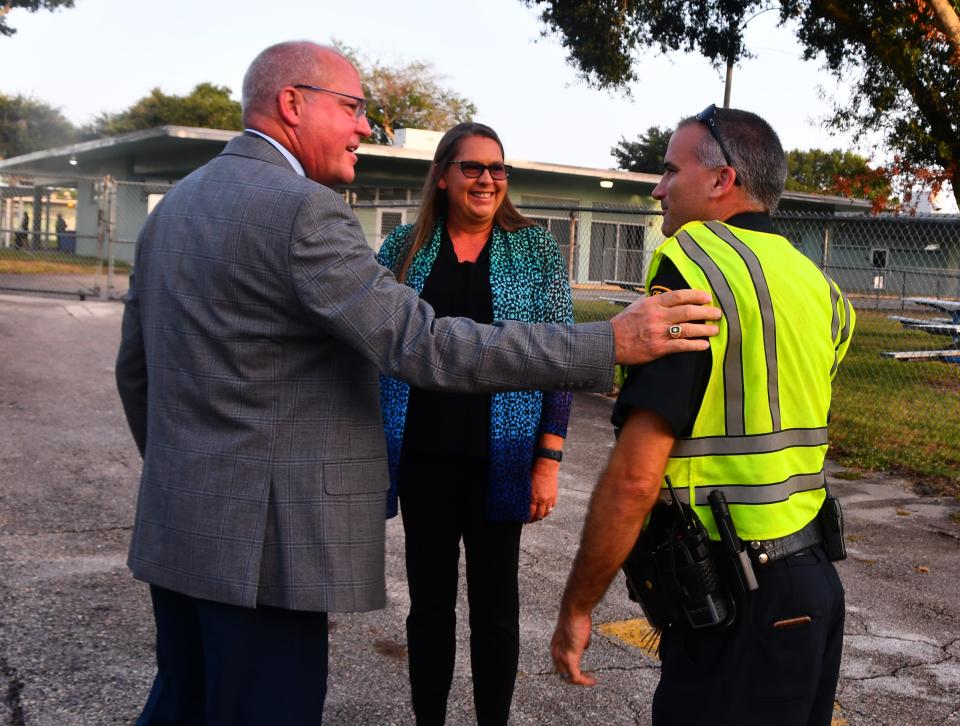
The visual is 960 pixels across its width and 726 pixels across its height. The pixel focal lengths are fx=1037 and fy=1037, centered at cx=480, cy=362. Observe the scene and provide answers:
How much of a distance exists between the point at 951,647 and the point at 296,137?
3.75 m

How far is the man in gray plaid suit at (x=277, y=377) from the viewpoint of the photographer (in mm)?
2139

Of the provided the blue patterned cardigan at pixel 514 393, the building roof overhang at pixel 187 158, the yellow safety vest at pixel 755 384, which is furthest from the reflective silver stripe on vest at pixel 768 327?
the building roof overhang at pixel 187 158

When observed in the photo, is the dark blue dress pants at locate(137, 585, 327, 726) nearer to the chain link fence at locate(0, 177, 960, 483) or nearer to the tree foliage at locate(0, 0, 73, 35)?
the chain link fence at locate(0, 177, 960, 483)

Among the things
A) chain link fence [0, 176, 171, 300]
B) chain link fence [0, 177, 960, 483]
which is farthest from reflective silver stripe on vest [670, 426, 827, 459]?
chain link fence [0, 176, 171, 300]

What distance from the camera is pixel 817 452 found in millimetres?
2129

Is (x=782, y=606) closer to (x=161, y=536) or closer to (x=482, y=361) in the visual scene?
(x=482, y=361)

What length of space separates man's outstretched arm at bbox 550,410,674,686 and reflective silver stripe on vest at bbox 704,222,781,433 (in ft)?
0.69

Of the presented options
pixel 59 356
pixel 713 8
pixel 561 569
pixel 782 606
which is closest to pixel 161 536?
pixel 782 606

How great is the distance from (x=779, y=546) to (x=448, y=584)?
4.79ft

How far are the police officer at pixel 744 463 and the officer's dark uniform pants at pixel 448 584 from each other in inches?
45.0

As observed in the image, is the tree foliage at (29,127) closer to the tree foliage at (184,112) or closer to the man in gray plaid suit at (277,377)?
the tree foliage at (184,112)

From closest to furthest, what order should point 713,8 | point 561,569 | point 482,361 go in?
point 482,361, point 561,569, point 713,8

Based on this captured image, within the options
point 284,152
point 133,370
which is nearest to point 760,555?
point 284,152

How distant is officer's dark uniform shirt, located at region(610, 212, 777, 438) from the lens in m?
1.96
